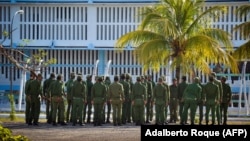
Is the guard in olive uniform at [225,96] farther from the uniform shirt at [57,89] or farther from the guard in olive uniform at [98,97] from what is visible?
the uniform shirt at [57,89]

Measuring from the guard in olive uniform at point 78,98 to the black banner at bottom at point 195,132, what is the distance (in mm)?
10200

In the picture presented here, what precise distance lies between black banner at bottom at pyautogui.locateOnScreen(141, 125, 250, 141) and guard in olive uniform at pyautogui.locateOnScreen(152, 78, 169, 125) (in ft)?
32.3

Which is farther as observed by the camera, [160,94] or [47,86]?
[47,86]

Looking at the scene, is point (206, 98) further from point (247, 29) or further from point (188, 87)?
point (247, 29)

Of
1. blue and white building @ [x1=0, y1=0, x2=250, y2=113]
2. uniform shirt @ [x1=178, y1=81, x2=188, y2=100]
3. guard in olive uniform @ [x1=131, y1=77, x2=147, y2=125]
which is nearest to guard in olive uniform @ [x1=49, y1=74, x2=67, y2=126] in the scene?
guard in olive uniform @ [x1=131, y1=77, x2=147, y2=125]

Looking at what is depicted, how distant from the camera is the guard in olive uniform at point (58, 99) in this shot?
1961 centimetres

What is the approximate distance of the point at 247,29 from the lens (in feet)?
74.0

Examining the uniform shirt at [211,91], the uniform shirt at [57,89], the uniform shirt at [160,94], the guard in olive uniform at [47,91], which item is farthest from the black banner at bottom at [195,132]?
the guard in olive uniform at [47,91]

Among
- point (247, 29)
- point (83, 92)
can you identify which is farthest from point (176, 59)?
point (83, 92)

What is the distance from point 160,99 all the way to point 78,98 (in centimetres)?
265

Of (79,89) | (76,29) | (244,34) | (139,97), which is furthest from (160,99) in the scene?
(76,29)

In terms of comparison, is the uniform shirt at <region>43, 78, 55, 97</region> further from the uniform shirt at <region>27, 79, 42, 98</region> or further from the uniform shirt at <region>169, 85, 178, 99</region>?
the uniform shirt at <region>169, 85, 178, 99</region>

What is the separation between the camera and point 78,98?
19.6 meters

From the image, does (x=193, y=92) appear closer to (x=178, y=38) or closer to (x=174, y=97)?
(x=174, y=97)
